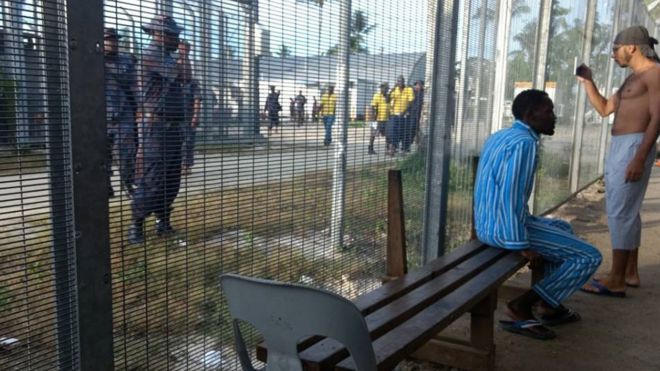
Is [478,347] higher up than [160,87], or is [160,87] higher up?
[160,87]

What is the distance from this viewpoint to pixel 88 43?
1.79 m

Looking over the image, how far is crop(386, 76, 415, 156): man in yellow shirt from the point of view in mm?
3596

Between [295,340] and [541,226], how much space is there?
2.33m

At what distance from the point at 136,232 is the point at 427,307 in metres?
1.28

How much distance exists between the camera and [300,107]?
2.80 metres

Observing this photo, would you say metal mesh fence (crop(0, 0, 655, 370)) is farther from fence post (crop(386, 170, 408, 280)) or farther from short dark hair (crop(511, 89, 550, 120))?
short dark hair (crop(511, 89, 550, 120))

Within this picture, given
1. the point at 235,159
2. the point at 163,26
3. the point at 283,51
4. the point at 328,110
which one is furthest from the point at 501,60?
the point at 163,26

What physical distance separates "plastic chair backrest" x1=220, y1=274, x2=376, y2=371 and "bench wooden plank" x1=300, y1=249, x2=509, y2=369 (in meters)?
0.12

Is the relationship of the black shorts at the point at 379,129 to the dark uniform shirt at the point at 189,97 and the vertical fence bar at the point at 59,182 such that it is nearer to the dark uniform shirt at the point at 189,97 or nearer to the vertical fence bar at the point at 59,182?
the dark uniform shirt at the point at 189,97

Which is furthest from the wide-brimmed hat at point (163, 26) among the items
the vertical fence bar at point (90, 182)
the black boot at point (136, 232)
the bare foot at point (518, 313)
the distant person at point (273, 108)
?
the bare foot at point (518, 313)

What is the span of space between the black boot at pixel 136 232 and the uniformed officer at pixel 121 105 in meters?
0.12

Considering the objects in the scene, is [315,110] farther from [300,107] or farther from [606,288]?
[606,288]

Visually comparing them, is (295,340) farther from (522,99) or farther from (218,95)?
(522,99)

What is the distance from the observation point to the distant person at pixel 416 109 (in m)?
3.83
